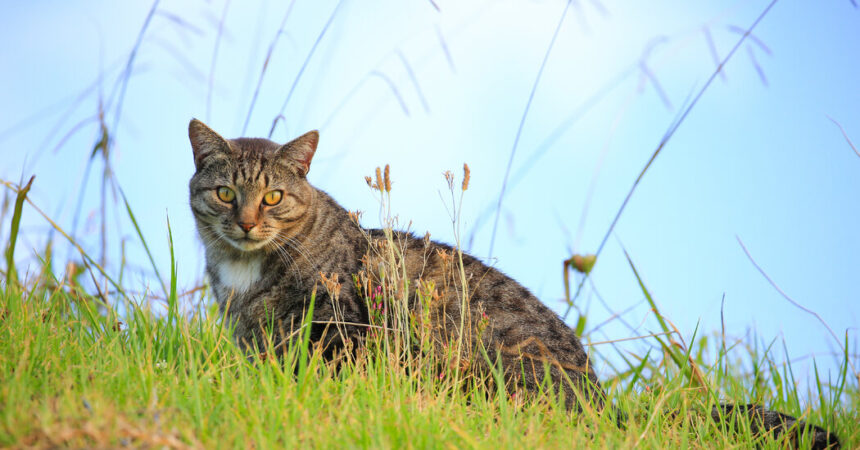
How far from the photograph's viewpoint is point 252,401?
294 centimetres

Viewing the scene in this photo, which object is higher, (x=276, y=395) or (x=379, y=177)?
(x=379, y=177)

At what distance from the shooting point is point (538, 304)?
15.6ft

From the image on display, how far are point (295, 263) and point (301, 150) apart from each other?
0.79 meters

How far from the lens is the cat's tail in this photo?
3801mm

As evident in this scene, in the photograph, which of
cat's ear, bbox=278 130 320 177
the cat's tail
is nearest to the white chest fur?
cat's ear, bbox=278 130 320 177

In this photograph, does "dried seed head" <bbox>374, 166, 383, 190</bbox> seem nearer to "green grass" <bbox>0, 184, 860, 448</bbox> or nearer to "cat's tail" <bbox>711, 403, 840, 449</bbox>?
"green grass" <bbox>0, 184, 860, 448</bbox>

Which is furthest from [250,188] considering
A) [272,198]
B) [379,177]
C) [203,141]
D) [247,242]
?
[379,177]

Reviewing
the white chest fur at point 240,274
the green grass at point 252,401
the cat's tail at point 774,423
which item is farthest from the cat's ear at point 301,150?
the cat's tail at point 774,423

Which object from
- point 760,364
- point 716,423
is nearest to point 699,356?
point 760,364

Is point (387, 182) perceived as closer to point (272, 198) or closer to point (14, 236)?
point (272, 198)

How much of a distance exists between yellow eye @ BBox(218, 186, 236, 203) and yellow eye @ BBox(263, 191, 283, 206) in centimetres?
23

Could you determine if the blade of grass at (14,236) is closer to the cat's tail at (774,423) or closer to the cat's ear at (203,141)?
the cat's ear at (203,141)

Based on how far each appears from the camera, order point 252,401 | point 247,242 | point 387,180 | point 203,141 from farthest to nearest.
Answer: point 203,141
point 247,242
point 387,180
point 252,401

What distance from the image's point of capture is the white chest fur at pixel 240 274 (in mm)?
4684
